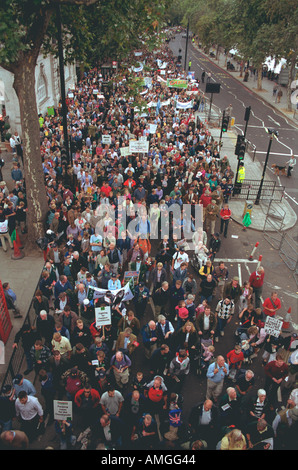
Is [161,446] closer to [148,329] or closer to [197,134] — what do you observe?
[148,329]

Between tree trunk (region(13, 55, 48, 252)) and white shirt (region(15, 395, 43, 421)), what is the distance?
7630mm

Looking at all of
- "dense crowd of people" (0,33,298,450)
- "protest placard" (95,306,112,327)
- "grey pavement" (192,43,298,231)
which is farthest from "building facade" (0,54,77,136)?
"protest placard" (95,306,112,327)

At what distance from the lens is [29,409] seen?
7016 mm

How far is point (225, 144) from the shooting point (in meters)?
28.3

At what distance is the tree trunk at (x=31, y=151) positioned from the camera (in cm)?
1233

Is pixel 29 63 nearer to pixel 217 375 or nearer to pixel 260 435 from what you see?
pixel 217 375

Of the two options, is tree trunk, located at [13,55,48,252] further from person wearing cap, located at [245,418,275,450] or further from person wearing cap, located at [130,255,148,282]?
person wearing cap, located at [245,418,275,450]

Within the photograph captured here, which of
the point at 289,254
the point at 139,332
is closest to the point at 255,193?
the point at 289,254

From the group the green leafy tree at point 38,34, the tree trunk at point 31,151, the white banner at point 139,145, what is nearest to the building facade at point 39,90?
the white banner at point 139,145

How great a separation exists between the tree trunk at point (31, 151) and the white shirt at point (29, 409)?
7.63m

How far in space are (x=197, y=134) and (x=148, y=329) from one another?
15.7 meters

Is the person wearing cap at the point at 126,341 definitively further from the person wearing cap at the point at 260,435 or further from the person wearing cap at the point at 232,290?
the person wearing cap at the point at 232,290
